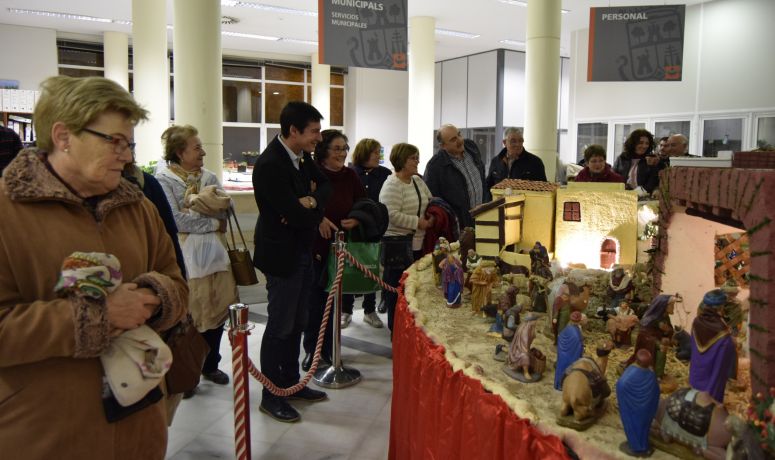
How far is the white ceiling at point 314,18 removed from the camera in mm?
11883

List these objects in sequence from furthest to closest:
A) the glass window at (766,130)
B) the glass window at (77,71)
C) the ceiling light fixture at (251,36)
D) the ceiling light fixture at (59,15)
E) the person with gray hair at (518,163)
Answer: the glass window at (77,71)
the ceiling light fixture at (251,36)
the ceiling light fixture at (59,15)
the glass window at (766,130)
the person with gray hair at (518,163)

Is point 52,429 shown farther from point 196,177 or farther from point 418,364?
point 196,177

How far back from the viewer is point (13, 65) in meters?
14.6

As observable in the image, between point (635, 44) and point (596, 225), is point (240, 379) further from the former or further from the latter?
point (635, 44)

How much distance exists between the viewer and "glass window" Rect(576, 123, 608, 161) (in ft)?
42.9

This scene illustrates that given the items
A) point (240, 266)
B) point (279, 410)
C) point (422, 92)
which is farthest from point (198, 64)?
point (422, 92)

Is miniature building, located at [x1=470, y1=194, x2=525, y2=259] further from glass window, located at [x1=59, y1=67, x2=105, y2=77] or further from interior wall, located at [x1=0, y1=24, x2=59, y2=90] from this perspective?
glass window, located at [x1=59, y1=67, x2=105, y2=77]

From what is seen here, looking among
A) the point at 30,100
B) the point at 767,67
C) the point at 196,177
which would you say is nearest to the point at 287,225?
the point at 196,177

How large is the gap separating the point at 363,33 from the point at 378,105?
498 inches

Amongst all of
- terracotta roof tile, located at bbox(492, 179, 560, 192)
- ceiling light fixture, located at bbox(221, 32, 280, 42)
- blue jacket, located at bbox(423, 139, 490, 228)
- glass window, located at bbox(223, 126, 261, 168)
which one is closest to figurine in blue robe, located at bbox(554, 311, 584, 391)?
terracotta roof tile, located at bbox(492, 179, 560, 192)

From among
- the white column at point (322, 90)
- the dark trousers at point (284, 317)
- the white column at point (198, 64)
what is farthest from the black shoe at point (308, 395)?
the white column at point (322, 90)

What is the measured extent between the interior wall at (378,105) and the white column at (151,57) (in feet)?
26.7

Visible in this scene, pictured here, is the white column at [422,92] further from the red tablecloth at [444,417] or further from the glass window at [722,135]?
the red tablecloth at [444,417]

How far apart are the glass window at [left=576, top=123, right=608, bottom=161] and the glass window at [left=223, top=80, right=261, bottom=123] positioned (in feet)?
32.7
